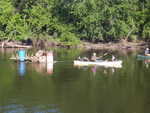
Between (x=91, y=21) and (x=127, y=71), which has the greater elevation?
(x=91, y=21)

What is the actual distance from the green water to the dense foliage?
1444 inches

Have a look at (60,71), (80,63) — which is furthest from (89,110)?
(80,63)

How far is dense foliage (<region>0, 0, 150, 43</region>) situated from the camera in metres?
88.7

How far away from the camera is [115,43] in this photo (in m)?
91.6

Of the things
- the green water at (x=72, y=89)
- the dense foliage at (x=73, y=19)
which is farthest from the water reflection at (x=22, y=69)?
the dense foliage at (x=73, y=19)

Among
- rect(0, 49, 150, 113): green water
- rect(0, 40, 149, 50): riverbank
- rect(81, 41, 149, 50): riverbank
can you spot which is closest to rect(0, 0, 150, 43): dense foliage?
rect(0, 40, 149, 50): riverbank

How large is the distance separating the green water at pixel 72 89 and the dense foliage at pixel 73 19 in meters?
36.7

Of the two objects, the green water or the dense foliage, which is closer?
the green water

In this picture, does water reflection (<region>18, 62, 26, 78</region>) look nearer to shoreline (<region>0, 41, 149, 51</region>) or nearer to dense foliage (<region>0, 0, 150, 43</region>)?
shoreline (<region>0, 41, 149, 51</region>)

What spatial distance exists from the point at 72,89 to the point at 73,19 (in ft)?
193

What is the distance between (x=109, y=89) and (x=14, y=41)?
5430cm

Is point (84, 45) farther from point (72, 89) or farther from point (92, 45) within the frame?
point (72, 89)

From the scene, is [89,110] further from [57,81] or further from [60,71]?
[60,71]

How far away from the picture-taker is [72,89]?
A: 36344 millimetres
